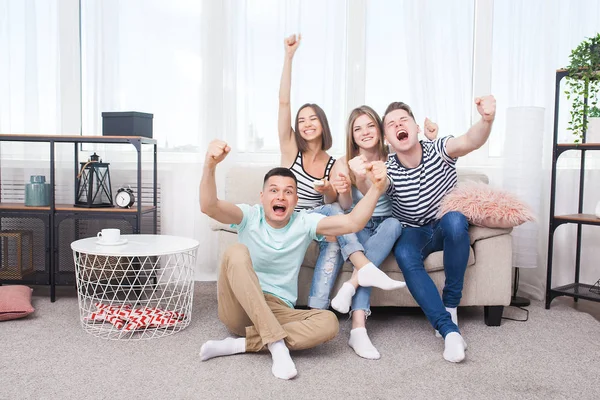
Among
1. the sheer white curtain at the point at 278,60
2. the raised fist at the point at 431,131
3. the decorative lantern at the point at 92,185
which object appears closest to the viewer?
the raised fist at the point at 431,131

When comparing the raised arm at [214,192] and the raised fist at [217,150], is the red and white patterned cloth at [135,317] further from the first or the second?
the raised fist at [217,150]

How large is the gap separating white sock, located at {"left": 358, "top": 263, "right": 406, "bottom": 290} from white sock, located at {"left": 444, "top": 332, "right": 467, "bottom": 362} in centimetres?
26

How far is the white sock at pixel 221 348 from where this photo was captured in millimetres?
1943

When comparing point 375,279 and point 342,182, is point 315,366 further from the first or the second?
point 342,182

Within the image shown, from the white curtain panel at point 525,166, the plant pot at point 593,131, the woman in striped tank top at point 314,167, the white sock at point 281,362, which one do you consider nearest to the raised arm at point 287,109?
the woman in striped tank top at point 314,167

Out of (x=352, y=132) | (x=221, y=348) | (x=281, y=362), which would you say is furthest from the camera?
(x=352, y=132)

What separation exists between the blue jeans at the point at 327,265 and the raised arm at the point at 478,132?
1.85 ft

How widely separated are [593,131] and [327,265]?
159 cm

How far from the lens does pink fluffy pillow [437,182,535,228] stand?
2.37 metres

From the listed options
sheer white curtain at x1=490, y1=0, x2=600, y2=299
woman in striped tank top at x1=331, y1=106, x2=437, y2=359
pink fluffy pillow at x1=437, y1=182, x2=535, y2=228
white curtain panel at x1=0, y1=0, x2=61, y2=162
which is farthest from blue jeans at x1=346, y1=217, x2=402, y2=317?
white curtain panel at x1=0, y1=0, x2=61, y2=162

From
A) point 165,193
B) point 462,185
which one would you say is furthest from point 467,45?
point 165,193

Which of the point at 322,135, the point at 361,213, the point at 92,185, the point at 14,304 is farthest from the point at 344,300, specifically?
the point at 92,185

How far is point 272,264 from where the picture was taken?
6.98ft

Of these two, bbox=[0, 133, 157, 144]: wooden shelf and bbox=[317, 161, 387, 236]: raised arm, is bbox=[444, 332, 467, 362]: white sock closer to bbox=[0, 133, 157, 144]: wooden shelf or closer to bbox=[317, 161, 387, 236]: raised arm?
bbox=[317, 161, 387, 236]: raised arm
